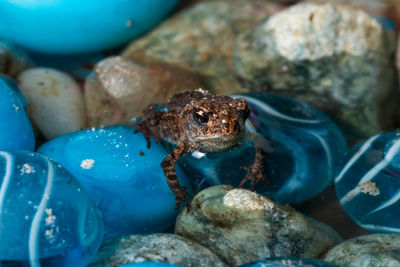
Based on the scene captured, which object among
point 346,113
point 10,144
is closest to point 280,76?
point 346,113

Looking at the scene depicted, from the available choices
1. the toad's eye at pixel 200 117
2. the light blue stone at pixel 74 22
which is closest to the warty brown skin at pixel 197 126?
the toad's eye at pixel 200 117

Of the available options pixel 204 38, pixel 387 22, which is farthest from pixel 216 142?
pixel 387 22

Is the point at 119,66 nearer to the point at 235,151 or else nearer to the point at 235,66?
the point at 235,66

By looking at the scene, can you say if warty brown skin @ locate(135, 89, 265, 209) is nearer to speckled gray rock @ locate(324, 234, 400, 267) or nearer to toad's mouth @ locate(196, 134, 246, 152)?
toad's mouth @ locate(196, 134, 246, 152)

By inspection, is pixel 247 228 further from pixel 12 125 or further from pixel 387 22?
pixel 387 22

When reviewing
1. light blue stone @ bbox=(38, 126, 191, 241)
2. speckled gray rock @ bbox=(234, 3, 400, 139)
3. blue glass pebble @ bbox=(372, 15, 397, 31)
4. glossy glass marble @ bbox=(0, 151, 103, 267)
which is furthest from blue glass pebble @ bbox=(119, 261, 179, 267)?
blue glass pebble @ bbox=(372, 15, 397, 31)
